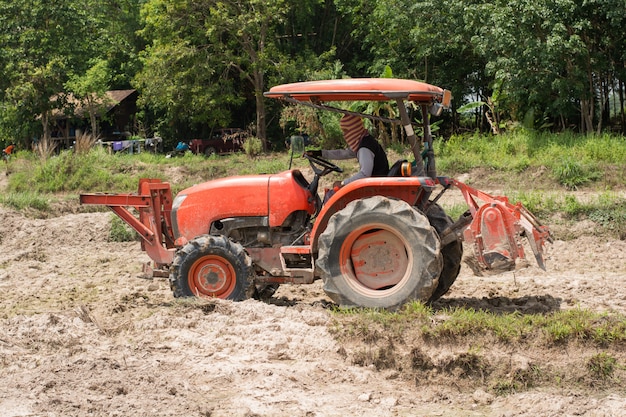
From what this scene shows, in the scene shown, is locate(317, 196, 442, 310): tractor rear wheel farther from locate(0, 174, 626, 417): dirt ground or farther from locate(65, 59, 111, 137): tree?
locate(65, 59, 111, 137): tree

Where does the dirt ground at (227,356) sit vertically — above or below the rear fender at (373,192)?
below

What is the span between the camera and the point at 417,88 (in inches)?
281

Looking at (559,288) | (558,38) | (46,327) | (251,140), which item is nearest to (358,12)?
(251,140)

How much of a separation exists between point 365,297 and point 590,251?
4.94m

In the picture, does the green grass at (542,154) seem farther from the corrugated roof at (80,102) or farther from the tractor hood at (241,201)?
the corrugated roof at (80,102)

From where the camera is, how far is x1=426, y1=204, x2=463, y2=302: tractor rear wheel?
311 inches

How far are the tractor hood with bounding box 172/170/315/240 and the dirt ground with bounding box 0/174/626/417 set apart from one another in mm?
876

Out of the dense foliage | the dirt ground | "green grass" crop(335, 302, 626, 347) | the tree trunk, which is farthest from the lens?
the tree trunk

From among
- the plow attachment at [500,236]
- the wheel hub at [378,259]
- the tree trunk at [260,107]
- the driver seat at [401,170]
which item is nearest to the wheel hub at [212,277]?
the wheel hub at [378,259]

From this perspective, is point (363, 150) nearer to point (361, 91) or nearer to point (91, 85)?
point (361, 91)

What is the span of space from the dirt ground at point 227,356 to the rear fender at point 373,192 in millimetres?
867

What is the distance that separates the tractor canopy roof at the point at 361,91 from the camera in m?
7.12

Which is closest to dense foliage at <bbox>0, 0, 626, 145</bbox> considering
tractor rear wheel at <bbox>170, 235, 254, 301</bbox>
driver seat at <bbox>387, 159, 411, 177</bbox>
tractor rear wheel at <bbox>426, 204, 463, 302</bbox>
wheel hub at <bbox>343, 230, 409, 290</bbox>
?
tractor rear wheel at <bbox>426, 204, 463, 302</bbox>

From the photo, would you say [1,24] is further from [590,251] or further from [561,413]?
[561,413]
